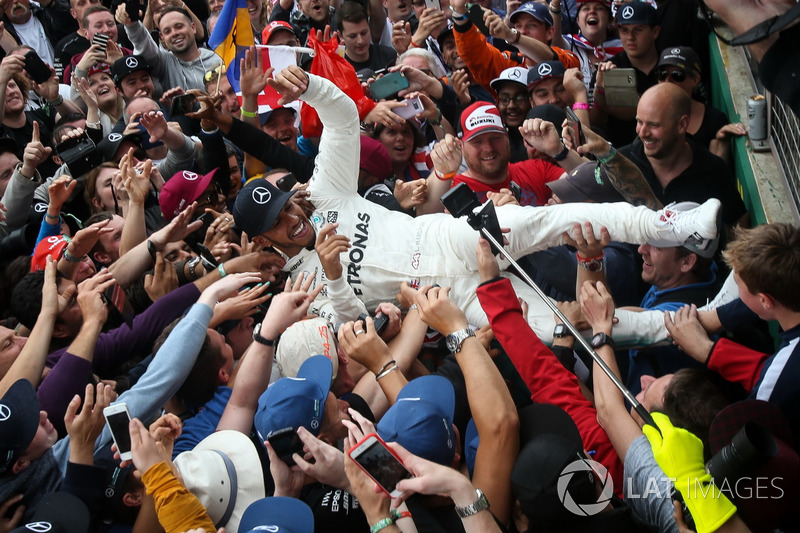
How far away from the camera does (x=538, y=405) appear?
2.88 m

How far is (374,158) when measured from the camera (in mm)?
5406

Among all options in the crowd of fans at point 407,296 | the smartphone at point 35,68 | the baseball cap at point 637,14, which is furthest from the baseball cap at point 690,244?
the smartphone at point 35,68

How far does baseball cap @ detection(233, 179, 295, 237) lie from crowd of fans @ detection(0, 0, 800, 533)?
0.06 feet

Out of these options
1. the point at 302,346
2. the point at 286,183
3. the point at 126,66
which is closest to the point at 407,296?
the point at 302,346

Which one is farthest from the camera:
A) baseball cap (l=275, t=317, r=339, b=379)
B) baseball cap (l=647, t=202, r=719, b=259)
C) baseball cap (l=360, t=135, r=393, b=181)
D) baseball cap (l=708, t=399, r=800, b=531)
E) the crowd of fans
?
baseball cap (l=360, t=135, r=393, b=181)

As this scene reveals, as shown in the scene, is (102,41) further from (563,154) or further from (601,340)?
(601,340)

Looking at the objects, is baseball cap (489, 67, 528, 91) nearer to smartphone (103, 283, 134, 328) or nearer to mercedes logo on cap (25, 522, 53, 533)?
smartphone (103, 283, 134, 328)

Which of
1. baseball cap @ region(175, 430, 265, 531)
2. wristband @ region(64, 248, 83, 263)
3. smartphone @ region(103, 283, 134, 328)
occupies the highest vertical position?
baseball cap @ region(175, 430, 265, 531)

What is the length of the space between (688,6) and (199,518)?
553 centimetres

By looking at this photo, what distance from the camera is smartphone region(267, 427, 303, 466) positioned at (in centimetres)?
288

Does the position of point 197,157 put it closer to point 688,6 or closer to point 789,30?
point 688,6

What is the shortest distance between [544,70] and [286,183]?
2.10 metres

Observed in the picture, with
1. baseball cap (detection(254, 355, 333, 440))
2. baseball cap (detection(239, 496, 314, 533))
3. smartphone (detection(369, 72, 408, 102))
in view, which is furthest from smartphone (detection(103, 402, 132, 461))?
smartphone (detection(369, 72, 408, 102))


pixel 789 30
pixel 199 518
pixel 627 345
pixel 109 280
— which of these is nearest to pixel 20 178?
pixel 109 280
